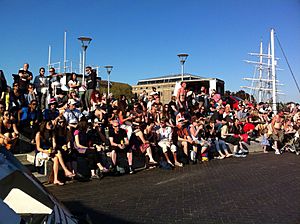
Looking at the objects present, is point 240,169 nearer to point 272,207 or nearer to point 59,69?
point 272,207

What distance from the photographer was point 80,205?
5.70 m

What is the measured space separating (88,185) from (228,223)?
378 cm

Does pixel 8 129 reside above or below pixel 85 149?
above

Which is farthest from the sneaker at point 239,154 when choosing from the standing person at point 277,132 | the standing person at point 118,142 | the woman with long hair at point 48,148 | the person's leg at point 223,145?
the woman with long hair at point 48,148

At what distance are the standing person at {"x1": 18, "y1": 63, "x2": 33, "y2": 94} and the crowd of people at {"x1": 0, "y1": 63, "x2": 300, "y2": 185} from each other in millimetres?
33

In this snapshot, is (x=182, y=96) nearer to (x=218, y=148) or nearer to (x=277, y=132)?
(x=218, y=148)

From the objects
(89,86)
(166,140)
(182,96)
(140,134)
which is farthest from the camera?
(182,96)

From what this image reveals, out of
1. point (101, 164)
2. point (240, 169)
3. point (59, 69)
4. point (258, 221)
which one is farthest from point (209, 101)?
point (59, 69)

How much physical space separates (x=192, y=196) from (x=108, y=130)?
3.94 m

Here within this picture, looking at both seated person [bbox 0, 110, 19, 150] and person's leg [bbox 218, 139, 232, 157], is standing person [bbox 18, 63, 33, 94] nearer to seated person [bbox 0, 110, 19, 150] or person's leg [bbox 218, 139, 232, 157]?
seated person [bbox 0, 110, 19, 150]

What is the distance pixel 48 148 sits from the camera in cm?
789

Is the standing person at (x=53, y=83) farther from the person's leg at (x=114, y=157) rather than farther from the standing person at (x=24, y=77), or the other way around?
the person's leg at (x=114, y=157)

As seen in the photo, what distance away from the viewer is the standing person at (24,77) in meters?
10.7

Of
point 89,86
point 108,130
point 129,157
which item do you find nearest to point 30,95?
point 89,86
